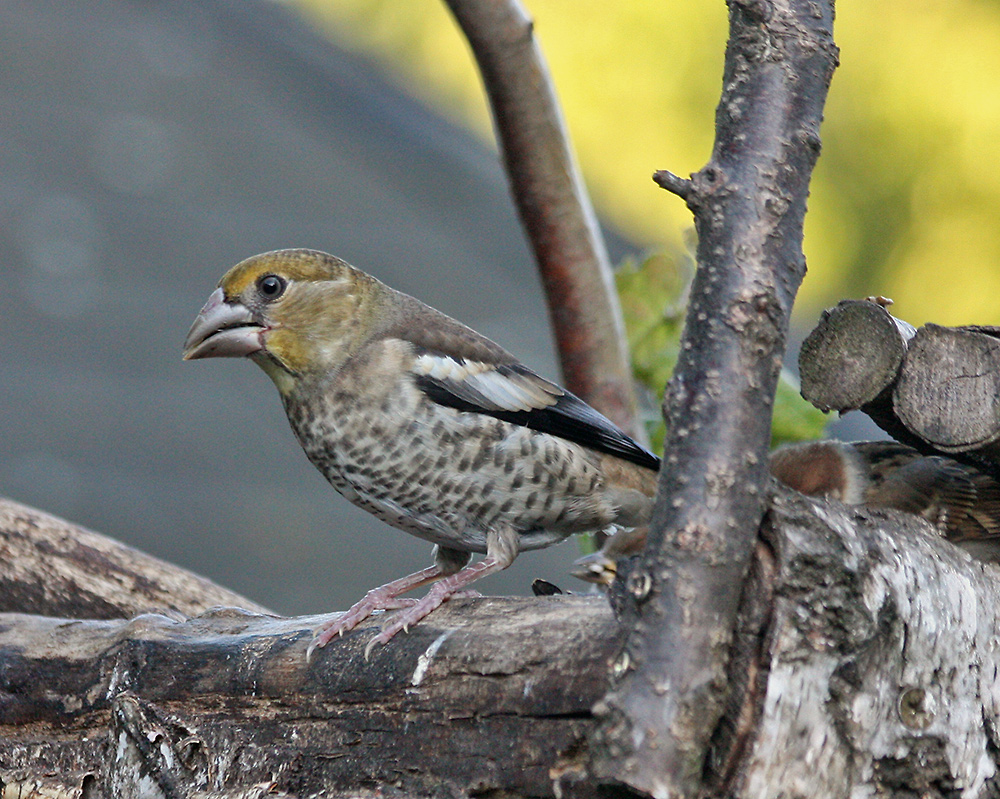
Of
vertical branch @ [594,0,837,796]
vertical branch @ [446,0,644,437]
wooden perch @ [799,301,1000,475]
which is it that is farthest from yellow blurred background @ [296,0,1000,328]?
vertical branch @ [594,0,837,796]

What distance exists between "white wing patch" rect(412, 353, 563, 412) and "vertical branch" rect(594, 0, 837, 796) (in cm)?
114

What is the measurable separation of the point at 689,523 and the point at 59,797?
1714 mm

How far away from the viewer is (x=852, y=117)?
13852 mm

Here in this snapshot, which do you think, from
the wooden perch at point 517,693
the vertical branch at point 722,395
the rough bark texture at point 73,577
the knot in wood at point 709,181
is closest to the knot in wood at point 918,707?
the wooden perch at point 517,693

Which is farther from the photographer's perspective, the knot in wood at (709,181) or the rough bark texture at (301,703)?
the rough bark texture at (301,703)

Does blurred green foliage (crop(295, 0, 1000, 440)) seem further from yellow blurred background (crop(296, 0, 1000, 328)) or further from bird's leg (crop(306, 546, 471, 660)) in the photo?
bird's leg (crop(306, 546, 471, 660))

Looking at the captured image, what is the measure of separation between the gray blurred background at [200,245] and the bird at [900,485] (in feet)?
11.5

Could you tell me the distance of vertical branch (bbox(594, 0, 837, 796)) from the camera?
171 centimetres

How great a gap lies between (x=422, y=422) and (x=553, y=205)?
1.55 metres

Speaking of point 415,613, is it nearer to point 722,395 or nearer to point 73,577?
point 722,395

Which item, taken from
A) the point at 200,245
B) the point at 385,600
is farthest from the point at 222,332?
the point at 200,245

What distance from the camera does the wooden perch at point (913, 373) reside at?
214 cm

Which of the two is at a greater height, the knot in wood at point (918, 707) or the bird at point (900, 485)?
the bird at point (900, 485)

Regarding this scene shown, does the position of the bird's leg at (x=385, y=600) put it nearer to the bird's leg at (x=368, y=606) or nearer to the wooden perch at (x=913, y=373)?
the bird's leg at (x=368, y=606)
